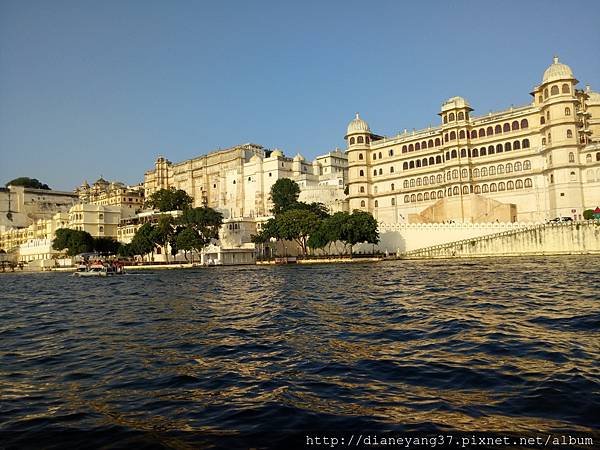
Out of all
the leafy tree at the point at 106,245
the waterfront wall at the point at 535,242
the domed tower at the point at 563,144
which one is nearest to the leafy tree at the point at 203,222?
the leafy tree at the point at 106,245

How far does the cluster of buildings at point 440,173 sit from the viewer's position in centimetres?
6512

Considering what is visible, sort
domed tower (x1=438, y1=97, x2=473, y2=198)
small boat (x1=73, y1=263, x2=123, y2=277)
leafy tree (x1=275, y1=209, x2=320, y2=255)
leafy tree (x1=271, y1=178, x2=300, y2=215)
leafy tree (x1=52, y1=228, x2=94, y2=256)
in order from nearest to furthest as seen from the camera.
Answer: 1. small boat (x1=73, y1=263, x2=123, y2=277)
2. leafy tree (x1=275, y1=209, x2=320, y2=255)
3. domed tower (x1=438, y1=97, x2=473, y2=198)
4. leafy tree (x1=271, y1=178, x2=300, y2=215)
5. leafy tree (x1=52, y1=228, x2=94, y2=256)

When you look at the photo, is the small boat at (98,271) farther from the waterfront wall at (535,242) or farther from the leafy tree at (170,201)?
the leafy tree at (170,201)

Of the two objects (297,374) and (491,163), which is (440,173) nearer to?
(491,163)

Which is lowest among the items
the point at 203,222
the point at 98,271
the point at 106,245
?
the point at 98,271

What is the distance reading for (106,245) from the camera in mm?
106625

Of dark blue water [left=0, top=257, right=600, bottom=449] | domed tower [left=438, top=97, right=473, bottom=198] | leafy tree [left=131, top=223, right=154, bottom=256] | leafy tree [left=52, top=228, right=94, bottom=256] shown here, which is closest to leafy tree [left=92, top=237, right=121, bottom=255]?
leafy tree [left=52, top=228, right=94, bottom=256]

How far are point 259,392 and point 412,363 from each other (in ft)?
11.0

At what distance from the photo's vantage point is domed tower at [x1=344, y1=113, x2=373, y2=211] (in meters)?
89.9

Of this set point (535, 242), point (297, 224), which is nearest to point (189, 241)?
point (297, 224)

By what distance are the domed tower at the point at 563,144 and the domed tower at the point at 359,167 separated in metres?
32.1

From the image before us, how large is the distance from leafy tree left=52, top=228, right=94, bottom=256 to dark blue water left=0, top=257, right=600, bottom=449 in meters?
86.6

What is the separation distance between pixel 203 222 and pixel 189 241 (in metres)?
5.85

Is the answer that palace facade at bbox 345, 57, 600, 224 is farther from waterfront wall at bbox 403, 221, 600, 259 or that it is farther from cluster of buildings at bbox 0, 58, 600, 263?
waterfront wall at bbox 403, 221, 600, 259
